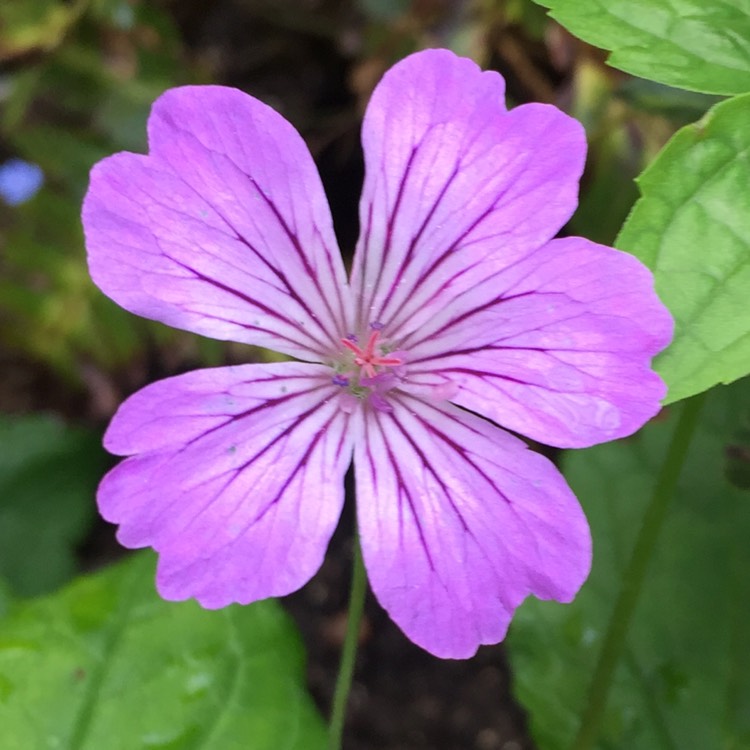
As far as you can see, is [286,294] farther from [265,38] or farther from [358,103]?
[265,38]

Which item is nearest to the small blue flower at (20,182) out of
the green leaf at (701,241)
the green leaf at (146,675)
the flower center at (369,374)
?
the green leaf at (146,675)

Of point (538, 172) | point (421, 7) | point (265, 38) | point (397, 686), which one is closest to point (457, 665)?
point (397, 686)

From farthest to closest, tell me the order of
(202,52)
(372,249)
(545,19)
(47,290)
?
(202,52) < (47,290) < (545,19) < (372,249)

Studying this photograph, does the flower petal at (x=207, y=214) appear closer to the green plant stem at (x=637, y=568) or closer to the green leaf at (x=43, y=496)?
the green plant stem at (x=637, y=568)

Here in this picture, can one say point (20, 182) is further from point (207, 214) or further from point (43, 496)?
point (207, 214)

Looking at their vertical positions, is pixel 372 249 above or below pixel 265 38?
above

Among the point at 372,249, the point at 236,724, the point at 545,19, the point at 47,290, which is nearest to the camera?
the point at 372,249

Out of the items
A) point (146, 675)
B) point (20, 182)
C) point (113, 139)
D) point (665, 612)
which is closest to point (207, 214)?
point (146, 675)

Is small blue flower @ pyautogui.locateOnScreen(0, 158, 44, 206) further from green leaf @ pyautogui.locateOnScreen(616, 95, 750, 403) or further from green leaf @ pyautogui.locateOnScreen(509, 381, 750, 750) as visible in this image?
green leaf @ pyautogui.locateOnScreen(616, 95, 750, 403)
